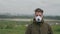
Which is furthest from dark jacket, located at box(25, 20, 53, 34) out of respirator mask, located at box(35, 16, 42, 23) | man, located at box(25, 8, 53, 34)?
respirator mask, located at box(35, 16, 42, 23)

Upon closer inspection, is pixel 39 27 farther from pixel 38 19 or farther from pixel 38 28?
pixel 38 19

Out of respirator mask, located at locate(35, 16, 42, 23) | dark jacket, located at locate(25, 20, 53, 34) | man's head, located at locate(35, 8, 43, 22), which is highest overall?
man's head, located at locate(35, 8, 43, 22)

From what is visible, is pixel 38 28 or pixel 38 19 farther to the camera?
pixel 38 28

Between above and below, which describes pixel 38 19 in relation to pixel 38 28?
above

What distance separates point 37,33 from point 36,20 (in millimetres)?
278

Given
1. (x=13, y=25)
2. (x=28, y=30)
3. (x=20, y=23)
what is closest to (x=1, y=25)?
(x=13, y=25)

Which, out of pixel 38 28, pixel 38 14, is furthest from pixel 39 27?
pixel 38 14

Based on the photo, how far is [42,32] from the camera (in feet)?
16.2

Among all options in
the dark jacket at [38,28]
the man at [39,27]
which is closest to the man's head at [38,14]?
the man at [39,27]

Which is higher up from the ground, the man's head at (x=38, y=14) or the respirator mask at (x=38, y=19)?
the man's head at (x=38, y=14)

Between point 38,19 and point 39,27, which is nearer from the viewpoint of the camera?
point 38,19

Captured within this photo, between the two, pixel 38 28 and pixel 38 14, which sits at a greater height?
pixel 38 14

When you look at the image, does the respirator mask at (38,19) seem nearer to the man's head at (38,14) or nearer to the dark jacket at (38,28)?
the man's head at (38,14)

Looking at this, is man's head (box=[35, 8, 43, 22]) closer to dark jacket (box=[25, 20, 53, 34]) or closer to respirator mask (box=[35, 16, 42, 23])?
respirator mask (box=[35, 16, 42, 23])
